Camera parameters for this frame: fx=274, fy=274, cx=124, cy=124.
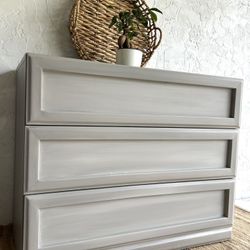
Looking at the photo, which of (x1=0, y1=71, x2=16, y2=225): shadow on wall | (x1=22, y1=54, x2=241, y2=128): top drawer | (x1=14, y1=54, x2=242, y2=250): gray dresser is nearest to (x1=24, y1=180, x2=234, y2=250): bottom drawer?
(x1=14, y1=54, x2=242, y2=250): gray dresser

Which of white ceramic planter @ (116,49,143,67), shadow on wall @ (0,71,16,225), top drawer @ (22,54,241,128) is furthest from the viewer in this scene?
shadow on wall @ (0,71,16,225)

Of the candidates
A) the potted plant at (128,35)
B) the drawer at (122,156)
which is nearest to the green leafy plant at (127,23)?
the potted plant at (128,35)

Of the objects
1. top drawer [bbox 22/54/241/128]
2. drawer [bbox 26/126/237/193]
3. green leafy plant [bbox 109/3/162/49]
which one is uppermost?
green leafy plant [bbox 109/3/162/49]

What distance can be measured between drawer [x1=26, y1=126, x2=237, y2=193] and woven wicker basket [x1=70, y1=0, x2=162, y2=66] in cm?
47

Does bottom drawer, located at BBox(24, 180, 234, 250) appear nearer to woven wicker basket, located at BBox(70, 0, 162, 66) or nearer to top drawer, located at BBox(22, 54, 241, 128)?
top drawer, located at BBox(22, 54, 241, 128)

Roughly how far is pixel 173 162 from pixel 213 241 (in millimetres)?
385

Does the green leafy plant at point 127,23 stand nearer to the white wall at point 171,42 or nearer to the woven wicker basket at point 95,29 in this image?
the woven wicker basket at point 95,29

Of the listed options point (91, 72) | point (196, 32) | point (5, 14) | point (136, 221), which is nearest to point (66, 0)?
point (5, 14)

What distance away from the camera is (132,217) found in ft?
3.06

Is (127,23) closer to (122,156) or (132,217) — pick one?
(122,156)

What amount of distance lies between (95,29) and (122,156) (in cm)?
61

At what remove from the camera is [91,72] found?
0.83 metres

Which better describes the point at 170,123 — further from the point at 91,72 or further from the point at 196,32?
the point at 196,32

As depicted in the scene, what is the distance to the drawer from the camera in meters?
0.79
